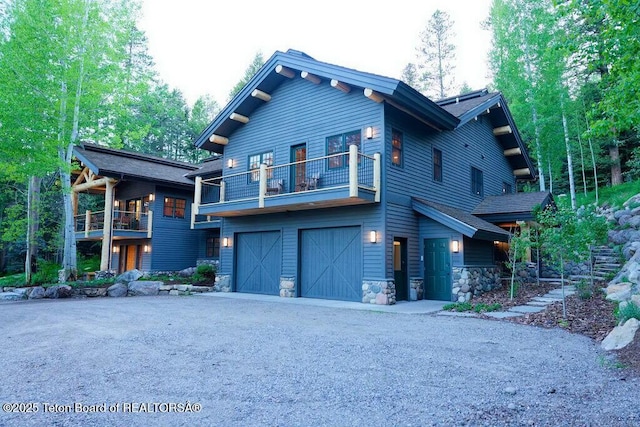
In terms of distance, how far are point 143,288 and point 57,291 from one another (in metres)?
2.70

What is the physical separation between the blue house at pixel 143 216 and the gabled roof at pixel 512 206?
12.3 metres

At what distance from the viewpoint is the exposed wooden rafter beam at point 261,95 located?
14945 millimetres

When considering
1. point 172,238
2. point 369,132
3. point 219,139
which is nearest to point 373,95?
point 369,132

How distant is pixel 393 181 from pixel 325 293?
13.5 feet

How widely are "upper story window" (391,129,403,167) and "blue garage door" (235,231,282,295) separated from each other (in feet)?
16.0

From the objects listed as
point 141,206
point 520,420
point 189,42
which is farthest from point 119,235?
point 189,42

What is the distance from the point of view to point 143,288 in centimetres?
1539

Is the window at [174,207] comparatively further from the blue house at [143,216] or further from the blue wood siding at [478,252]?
the blue wood siding at [478,252]

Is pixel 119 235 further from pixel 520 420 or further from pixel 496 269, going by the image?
pixel 520 420

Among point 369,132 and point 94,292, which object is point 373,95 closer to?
point 369,132

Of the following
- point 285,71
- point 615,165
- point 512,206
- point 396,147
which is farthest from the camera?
point 615,165

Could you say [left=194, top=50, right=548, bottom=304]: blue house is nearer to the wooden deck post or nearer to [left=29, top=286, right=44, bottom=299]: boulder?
the wooden deck post

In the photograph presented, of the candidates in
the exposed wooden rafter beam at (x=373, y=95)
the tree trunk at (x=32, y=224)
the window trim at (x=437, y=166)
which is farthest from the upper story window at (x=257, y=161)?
the tree trunk at (x=32, y=224)

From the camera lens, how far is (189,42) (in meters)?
60.6
